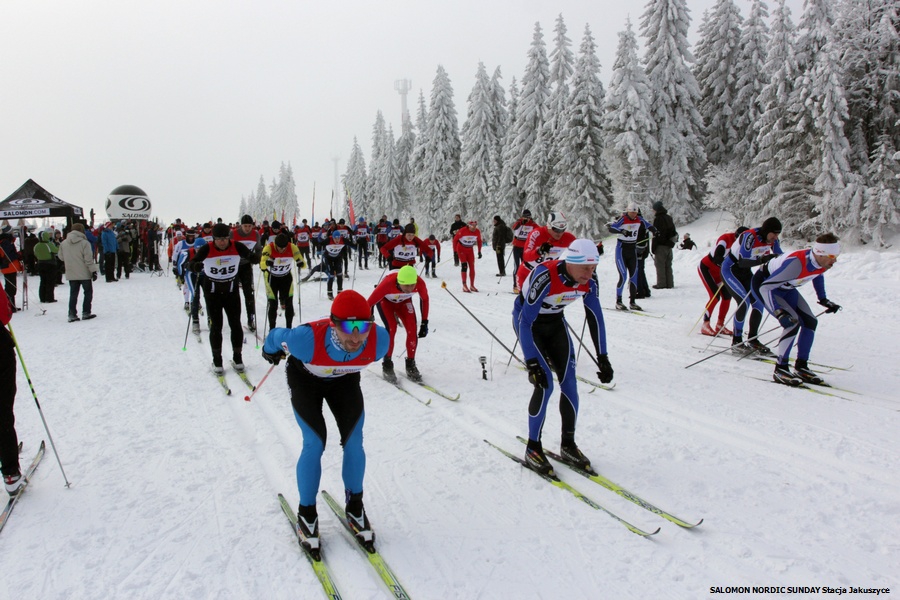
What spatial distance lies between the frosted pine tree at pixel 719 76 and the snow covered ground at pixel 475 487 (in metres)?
24.2

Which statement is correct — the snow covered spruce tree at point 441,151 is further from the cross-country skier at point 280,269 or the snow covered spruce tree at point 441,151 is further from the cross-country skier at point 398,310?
the cross-country skier at point 398,310

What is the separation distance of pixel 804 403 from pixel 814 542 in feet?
9.78

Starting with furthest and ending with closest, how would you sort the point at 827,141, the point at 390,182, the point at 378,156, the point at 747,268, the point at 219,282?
the point at 378,156
the point at 390,182
the point at 827,141
the point at 747,268
the point at 219,282

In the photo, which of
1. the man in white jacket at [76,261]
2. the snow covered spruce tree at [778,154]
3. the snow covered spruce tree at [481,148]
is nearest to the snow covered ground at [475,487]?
the man in white jacket at [76,261]

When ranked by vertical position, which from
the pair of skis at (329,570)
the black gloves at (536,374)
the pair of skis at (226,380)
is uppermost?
the black gloves at (536,374)

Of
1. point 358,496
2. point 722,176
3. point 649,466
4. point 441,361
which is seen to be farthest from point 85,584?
point 722,176

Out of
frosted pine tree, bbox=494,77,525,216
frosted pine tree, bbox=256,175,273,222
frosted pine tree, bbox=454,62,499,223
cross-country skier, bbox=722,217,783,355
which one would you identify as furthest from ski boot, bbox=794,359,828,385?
frosted pine tree, bbox=256,175,273,222

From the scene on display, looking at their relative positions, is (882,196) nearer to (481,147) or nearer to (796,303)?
(796,303)

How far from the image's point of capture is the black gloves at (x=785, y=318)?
6675 millimetres

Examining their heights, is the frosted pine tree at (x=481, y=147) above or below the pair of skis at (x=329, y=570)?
above

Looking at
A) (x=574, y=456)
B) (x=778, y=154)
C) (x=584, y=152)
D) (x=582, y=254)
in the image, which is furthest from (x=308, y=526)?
(x=584, y=152)

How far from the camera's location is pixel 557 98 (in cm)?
3030

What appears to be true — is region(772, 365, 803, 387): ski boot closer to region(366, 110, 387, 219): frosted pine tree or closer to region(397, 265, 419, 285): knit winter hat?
region(397, 265, 419, 285): knit winter hat

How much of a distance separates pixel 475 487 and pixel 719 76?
103 feet
